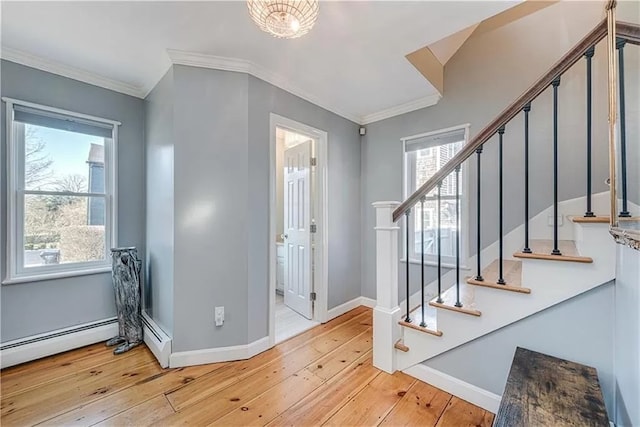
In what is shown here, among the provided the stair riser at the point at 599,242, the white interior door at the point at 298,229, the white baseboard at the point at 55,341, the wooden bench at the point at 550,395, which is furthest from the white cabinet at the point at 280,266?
the stair riser at the point at 599,242

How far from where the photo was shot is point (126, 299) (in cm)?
244

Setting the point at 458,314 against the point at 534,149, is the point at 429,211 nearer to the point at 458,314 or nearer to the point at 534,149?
the point at 534,149

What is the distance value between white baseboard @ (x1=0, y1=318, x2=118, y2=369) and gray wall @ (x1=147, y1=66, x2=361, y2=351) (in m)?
0.62

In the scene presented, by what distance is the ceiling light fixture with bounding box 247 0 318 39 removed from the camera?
1301 millimetres

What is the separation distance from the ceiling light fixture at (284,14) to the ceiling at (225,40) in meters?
0.40

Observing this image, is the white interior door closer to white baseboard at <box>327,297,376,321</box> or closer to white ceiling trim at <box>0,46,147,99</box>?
white baseboard at <box>327,297,376,321</box>

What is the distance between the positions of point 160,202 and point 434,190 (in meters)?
2.72

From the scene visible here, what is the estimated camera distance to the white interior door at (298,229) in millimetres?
3051

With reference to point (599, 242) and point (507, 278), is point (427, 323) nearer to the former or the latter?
point (507, 278)

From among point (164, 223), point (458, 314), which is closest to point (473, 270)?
point (458, 314)

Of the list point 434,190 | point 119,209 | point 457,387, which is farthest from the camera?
point 434,190

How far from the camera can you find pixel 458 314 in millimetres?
1694

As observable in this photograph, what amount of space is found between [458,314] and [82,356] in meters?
2.94

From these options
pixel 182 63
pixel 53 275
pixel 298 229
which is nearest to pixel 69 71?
pixel 182 63
